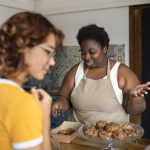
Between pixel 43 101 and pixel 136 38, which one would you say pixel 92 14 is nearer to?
pixel 136 38

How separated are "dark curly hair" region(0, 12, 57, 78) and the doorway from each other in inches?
102

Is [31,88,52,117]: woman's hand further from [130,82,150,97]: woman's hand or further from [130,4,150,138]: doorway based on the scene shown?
[130,4,150,138]: doorway

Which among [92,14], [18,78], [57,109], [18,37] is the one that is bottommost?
[57,109]

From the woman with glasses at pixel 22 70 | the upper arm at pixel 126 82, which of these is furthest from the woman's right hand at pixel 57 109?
the woman with glasses at pixel 22 70

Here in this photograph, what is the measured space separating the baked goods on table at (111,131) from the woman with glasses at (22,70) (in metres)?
0.61

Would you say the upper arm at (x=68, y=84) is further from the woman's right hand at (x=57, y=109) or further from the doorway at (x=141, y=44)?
the doorway at (x=141, y=44)

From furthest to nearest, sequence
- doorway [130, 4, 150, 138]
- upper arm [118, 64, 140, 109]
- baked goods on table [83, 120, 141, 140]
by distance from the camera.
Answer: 1. doorway [130, 4, 150, 138]
2. upper arm [118, 64, 140, 109]
3. baked goods on table [83, 120, 141, 140]

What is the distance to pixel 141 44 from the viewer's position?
326cm

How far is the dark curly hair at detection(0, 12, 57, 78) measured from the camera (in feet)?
2.61

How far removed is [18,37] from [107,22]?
2.73 m

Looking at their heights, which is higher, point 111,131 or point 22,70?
point 22,70

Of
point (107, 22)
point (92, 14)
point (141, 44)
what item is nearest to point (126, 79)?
point (141, 44)

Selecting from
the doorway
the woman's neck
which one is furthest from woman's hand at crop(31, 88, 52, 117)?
the doorway

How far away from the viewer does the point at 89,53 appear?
1.89 metres
